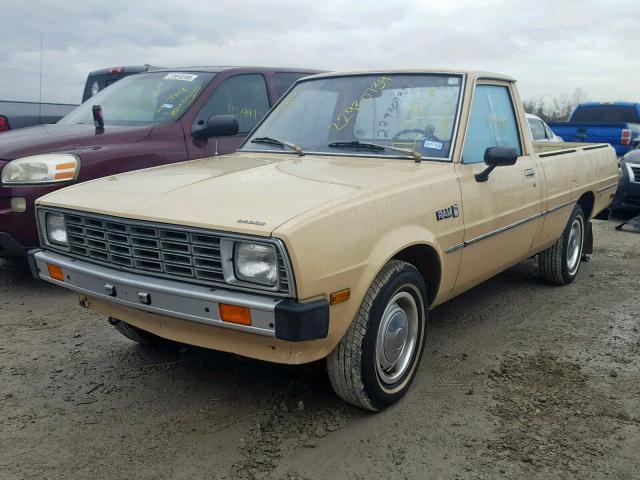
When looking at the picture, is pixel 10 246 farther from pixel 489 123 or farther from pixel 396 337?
pixel 489 123

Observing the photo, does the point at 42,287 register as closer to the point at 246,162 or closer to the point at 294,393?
the point at 246,162

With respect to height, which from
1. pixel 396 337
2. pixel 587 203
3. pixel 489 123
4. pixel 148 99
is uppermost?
pixel 148 99

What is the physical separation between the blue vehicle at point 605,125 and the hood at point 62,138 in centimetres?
952

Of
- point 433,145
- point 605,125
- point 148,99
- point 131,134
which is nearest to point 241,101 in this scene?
point 148,99

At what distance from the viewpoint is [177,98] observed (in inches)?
224

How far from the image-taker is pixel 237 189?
301 centimetres

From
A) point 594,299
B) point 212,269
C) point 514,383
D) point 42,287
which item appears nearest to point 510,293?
point 594,299

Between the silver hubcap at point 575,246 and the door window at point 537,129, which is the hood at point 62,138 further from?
the door window at point 537,129

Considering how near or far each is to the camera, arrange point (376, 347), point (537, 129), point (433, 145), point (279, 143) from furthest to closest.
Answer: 1. point (537, 129)
2. point (279, 143)
3. point (433, 145)
4. point (376, 347)

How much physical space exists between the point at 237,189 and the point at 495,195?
175 cm

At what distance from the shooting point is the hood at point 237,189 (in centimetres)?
265

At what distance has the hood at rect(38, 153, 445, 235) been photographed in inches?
104

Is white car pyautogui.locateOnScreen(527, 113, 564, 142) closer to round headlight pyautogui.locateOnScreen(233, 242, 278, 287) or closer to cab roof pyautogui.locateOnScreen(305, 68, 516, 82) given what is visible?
cab roof pyautogui.locateOnScreen(305, 68, 516, 82)

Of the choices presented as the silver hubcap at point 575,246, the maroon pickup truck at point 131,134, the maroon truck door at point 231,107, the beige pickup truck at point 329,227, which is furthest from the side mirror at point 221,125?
the silver hubcap at point 575,246
